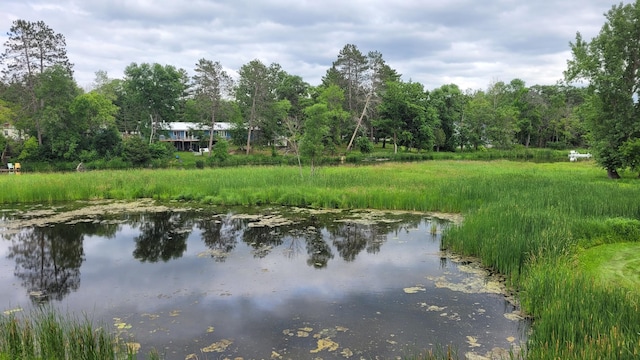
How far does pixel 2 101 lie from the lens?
42219mm

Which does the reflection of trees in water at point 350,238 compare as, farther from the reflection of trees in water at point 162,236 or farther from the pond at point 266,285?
the reflection of trees in water at point 162,236

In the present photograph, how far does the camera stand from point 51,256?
1059 cm

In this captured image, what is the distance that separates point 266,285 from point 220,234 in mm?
4970

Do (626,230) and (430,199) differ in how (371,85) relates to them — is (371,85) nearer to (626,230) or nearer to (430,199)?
(430,199)

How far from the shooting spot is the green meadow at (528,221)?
503 centimetres

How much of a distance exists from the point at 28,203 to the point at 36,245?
8.04 metres

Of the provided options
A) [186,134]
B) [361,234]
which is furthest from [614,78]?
[186,134]

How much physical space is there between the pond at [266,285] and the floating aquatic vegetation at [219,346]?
0.09 ft

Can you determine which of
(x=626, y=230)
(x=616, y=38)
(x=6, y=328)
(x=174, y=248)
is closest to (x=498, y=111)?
(x=616, y=38)

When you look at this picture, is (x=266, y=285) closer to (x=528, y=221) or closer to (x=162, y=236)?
(x=162, y=236)

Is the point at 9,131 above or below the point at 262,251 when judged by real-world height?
above

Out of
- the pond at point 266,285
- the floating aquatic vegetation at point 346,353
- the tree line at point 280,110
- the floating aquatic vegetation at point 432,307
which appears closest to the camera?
the floating aquatic vegetation at point 346,353

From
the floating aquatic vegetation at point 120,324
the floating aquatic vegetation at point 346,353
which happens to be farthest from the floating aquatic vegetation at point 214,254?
the floating aquatic vegetation at point 346,353

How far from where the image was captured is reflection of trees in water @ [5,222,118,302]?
8429mm
